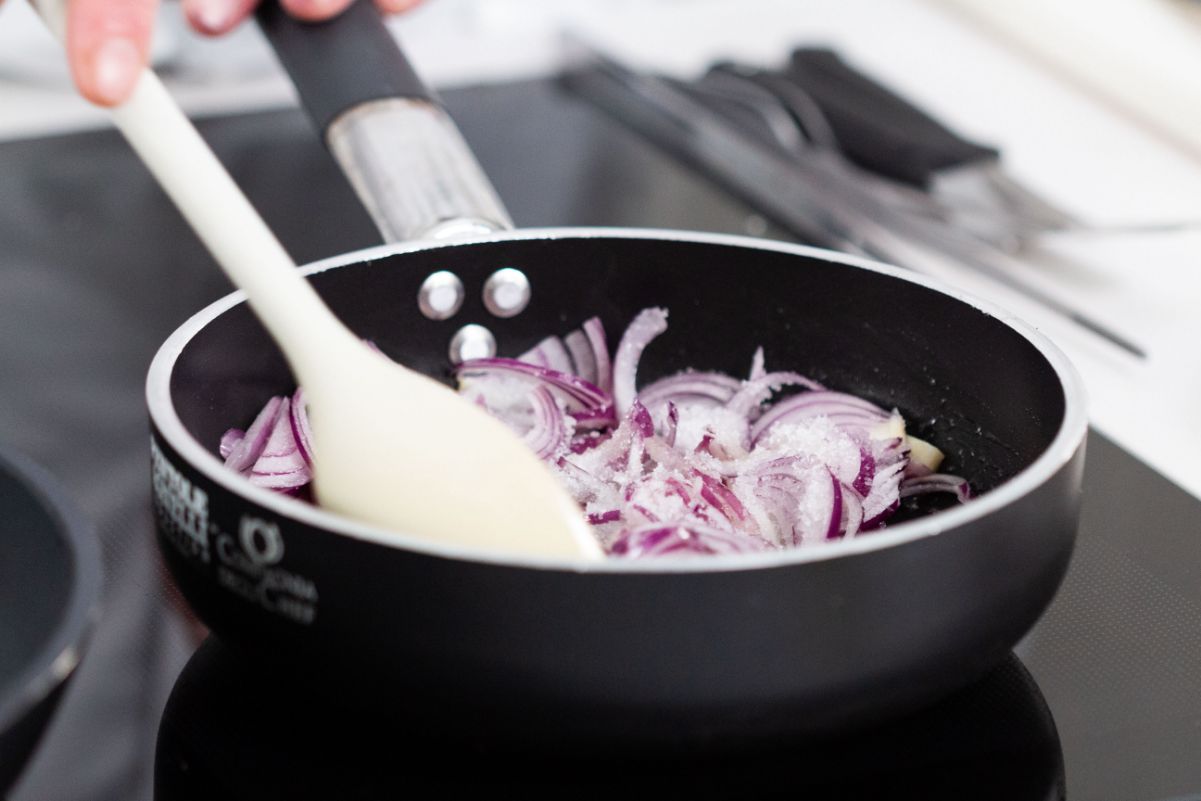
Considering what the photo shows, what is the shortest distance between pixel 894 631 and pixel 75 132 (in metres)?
0.94

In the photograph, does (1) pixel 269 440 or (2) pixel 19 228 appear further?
(2) pixel 19 228

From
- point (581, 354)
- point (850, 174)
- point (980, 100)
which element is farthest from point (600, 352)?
point (980, 100)

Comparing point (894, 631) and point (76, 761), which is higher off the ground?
point (894, 631)

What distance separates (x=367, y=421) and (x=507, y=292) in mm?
194

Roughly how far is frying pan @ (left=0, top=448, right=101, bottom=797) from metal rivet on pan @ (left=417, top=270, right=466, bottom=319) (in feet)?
0.84

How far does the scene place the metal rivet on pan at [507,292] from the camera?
2.32 ft

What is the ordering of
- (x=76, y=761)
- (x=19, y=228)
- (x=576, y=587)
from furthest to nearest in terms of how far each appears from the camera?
1. (x=19, y=228)
2. (x=76, y=761)
3. (x=576, y=587)

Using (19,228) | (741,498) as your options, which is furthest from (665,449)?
(19,228)

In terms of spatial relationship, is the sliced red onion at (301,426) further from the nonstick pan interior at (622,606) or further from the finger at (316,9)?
the finger at (316,9)

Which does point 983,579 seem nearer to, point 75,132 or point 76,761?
point 76,761

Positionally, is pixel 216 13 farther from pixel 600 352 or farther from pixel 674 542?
pixel 674 542

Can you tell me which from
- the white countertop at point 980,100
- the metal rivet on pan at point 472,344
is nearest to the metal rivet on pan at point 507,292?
the metal rivet on pan at point 472,344

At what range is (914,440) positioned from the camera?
67 cm

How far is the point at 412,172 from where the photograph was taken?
2.56ft
